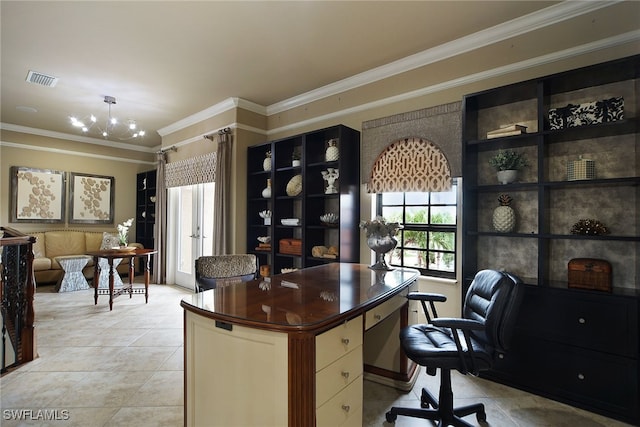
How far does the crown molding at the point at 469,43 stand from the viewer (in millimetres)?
2422

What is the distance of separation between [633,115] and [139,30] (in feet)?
13.4

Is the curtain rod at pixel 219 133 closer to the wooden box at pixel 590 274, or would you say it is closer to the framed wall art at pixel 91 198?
the framed wall art at pixel 91 198

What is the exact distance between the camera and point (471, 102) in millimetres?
2717

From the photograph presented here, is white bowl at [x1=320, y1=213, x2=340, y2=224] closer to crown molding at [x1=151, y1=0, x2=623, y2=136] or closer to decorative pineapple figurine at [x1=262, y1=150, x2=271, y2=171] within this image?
decorative pineapple figurine at [x1=262, y1=150, x2=271, y2=171]

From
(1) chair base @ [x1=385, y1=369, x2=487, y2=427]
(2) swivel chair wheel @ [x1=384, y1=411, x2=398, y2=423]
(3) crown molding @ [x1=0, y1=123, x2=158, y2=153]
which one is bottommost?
(2) swivel chair wheel @ [x1=384, y1=411, x2=398, y2=423]

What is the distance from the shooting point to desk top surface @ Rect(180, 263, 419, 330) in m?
1.30

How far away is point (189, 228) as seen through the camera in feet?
18.7

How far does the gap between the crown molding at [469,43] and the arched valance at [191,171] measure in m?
1.90

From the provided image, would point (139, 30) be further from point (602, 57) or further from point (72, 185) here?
point (72, 185)

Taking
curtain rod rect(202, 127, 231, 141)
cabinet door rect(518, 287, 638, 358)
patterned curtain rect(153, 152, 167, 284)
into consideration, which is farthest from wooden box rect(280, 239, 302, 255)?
patterned curtain rect(153, 152, 167, 284)

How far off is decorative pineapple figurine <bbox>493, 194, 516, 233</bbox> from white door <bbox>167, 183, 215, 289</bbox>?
4203mm

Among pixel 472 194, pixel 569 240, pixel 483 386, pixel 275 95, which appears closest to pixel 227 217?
pixel 275 95

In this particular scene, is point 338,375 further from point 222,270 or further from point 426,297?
point 222,270

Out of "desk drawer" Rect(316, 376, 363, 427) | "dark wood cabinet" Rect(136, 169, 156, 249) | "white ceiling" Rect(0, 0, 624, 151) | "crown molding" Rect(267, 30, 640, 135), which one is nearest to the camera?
"desk drawer" Rect(316, 376, 363, 427)
